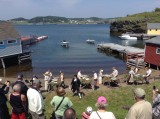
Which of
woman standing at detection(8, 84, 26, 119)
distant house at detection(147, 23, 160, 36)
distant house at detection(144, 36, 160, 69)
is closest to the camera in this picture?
woman standing at detection(8, 84, 26, 119)

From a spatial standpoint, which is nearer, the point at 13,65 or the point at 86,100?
the point at 86,100

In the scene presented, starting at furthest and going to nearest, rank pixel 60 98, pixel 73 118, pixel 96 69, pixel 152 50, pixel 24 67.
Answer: pixel 24 67 < pixel 96 69 < pixel 152 50 < pixel 60 98 < pixel 73 118

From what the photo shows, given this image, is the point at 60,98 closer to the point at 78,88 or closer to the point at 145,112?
the point at 145,112

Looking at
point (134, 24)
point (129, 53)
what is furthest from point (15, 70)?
point (134, 24)

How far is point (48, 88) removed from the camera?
25453mm

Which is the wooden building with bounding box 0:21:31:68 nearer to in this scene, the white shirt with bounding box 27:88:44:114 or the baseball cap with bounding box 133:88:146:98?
the white shirt with bounding box 27:88:44:114

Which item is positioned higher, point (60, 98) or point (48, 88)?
point (60, 98)

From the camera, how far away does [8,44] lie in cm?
4956

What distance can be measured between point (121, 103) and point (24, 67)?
33870 mm

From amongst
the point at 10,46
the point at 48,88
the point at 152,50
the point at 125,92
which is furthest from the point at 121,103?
the point at 10,46

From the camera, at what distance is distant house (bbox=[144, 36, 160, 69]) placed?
136ft

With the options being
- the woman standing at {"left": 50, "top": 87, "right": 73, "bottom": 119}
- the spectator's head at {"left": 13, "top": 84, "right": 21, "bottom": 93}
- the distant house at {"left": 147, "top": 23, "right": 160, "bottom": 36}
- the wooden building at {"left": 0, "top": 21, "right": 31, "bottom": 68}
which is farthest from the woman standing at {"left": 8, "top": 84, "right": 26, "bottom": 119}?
the distant house at {"left": 147, "top": 23, "right": 160, "bottom": 36}

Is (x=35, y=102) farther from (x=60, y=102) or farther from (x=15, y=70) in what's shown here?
(x=15, y=70)

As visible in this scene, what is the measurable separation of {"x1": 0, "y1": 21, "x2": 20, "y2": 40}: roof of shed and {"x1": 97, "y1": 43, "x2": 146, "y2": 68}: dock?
1896 centimetres
